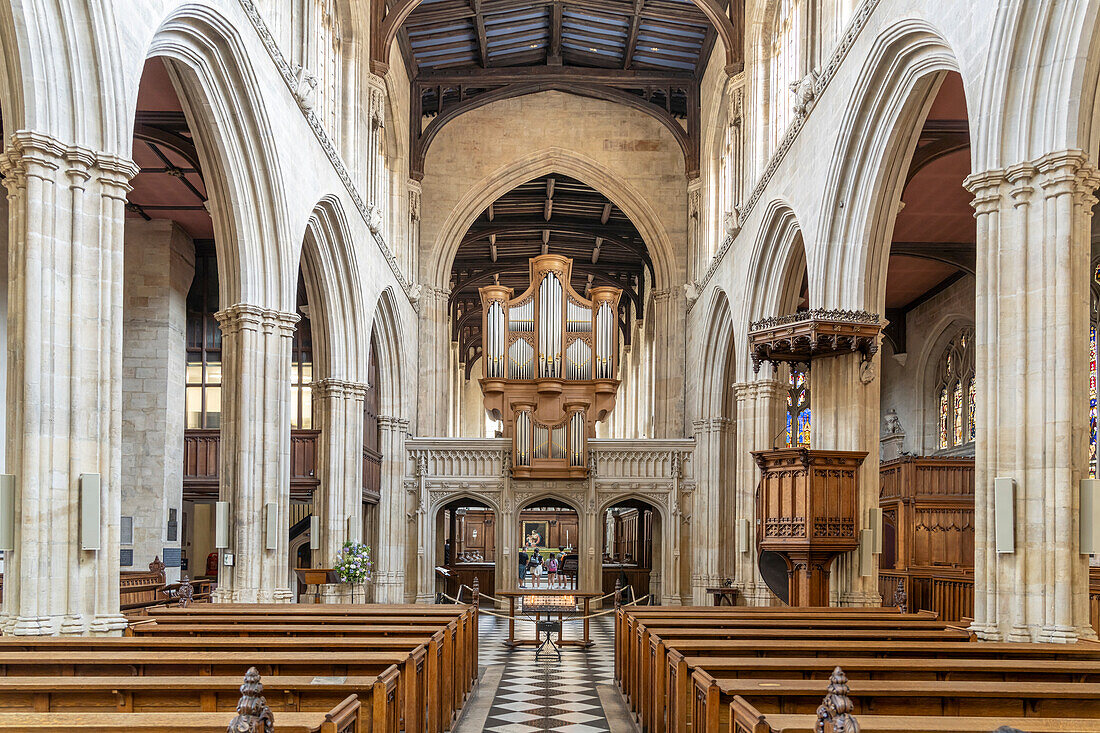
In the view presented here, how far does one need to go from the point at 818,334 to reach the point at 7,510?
803 centimetres

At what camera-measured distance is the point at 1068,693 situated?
4871 mm

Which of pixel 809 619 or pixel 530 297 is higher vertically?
pixel 530 297

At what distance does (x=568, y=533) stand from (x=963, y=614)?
24.7 m

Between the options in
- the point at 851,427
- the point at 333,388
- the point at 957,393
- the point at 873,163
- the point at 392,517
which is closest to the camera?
the point at 873,163

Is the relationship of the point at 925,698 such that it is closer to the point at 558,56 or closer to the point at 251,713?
the point at 251,713

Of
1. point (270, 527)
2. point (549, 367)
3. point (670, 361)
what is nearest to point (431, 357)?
point (549, 367)

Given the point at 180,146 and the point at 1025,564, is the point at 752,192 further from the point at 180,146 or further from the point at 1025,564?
the point at 1025,564

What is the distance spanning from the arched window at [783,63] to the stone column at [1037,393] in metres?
7.39

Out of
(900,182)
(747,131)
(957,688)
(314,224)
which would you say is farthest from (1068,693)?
(747,131)

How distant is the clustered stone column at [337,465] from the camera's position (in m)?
17.0

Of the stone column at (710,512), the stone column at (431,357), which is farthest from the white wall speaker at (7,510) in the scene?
the stone column at (431,357)

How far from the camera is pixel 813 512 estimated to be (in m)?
12.1

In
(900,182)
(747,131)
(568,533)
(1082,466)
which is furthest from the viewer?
(568,533)

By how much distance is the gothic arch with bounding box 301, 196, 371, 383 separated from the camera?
16.5 m
